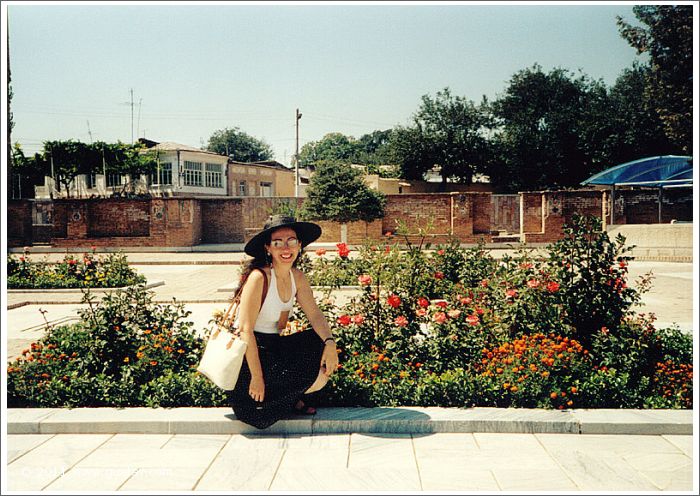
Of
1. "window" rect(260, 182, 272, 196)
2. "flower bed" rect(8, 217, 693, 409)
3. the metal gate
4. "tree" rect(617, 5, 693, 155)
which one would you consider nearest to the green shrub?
"flower bed" rect(8, 217, 693, 409)

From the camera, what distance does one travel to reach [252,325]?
4016 mm

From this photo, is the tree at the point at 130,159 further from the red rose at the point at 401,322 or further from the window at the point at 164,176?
the red rose at the point at 401,322

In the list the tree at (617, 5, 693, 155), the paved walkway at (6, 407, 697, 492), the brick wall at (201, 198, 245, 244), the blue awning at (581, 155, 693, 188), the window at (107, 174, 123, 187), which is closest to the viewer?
the paved walkway at (6, 407, 697, 492)

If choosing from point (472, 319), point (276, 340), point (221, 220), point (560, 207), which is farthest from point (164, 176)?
point (276, 340)

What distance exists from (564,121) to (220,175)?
83.4 ft

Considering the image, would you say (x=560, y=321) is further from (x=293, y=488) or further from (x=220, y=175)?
(x=220, y=175)

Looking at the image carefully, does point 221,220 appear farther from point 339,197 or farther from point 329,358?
point 329,358

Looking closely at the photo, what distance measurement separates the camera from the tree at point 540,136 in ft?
142

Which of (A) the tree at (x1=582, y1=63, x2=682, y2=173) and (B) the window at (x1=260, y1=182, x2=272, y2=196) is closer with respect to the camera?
(A) the tree at (x1=582, y1=63, x2=682, y2=173)

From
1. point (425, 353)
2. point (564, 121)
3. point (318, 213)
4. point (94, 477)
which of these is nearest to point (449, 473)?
point (425, 353)

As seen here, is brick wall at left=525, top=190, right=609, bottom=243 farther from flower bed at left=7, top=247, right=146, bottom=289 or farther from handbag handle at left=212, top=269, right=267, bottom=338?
handbag handle at left=212, top=269, right=267, bottom=338

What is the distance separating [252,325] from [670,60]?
75.0 feet

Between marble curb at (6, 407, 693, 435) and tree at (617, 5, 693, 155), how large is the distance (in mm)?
19822

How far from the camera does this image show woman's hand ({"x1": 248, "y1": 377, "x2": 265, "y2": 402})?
404 centimetres
